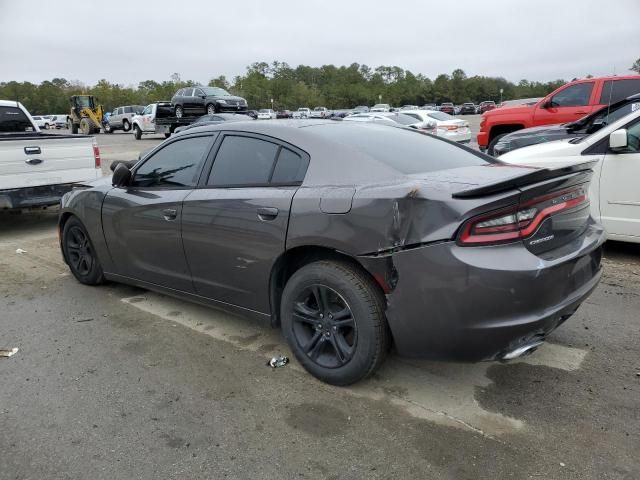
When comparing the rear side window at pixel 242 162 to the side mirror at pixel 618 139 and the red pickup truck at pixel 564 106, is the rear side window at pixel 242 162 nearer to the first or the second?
the side mirror at pixel 618 139

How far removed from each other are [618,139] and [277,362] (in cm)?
410

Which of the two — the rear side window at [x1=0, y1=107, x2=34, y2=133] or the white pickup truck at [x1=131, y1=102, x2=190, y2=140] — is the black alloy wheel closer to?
the rear side window at [x1=0, y1=107, x2=34, y2=133]

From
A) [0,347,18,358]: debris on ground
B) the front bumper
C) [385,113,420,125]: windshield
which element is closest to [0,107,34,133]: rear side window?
[0,347,18,358]: debris on ground

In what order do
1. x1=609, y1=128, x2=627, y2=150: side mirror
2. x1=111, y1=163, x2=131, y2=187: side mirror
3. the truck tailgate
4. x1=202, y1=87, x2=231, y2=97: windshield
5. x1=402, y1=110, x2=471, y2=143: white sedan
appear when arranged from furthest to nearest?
x1=202, y1=87, x2=231, y2=97: windshield, x1=402, y1=110, x2=471, y2=143: white sedan, the truck tailgate, x1=609, y1=128, x2=627, y2=150: side mirror, x1=111, y1=163, x2=131, y2=187: side mirror

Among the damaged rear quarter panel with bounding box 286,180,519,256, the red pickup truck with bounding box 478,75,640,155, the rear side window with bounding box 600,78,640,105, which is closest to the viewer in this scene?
the damaged rear quarter panel with bounding box 286,180,519,256

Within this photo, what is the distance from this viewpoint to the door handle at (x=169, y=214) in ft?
12.7

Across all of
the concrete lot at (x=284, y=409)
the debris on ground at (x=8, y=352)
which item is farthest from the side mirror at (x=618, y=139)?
the debris on ground at (x=8, y=352)

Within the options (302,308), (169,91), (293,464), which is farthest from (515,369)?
(169,91)

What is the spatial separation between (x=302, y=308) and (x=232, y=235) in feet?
2.26

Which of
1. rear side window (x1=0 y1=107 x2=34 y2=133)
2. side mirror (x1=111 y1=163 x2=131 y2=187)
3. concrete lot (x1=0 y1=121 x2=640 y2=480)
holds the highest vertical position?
rear side window (x1=0 y1=107 x2=34 y2=133)

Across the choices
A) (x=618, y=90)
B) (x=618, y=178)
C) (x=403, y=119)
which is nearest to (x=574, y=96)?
(x=618, y=90)

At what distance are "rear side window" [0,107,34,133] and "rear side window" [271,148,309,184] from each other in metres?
7.90

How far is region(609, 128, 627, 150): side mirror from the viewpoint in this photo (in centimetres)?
521

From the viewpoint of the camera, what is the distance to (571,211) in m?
2.98
